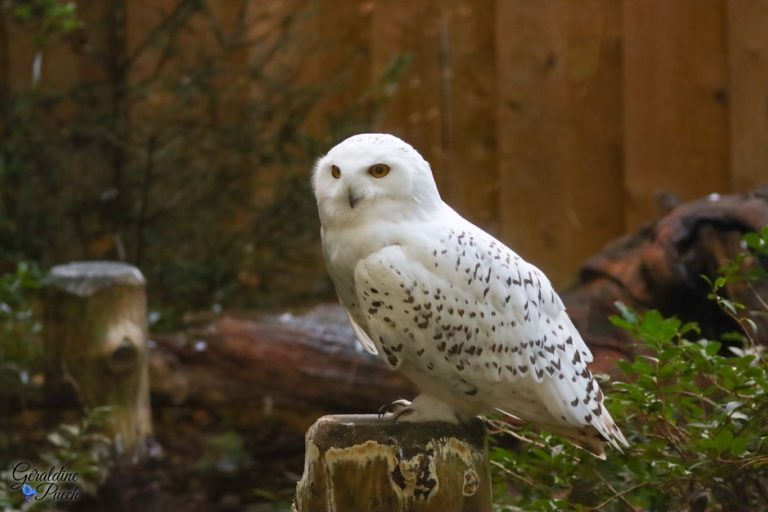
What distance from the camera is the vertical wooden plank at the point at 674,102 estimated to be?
424 centimetres

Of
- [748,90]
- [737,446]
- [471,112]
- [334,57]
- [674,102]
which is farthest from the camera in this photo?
[334,57]

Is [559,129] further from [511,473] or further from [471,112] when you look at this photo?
[511,473]

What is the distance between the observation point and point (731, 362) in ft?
7.52

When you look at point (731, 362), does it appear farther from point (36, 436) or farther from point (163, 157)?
point (163, 157)

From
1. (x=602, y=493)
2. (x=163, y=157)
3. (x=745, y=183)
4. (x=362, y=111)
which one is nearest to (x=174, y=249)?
(x=163, y=157)

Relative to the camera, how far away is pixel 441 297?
2.08 m

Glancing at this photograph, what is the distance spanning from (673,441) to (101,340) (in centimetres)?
182

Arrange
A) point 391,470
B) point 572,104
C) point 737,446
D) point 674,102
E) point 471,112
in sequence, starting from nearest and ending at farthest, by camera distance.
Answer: point 391,470, point 737,446, point 674,102, point 572,104, point 471,112

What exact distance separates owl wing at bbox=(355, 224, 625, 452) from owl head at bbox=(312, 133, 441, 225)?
0.24 ft

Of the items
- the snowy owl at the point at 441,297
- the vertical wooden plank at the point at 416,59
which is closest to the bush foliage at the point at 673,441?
the snowy owl at the point at 441,297

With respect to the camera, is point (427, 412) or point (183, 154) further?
point (183, 154)

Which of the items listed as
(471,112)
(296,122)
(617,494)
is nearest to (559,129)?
(471,112)

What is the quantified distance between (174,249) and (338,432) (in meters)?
3.00

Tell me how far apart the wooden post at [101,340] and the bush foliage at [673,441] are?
1.38m
